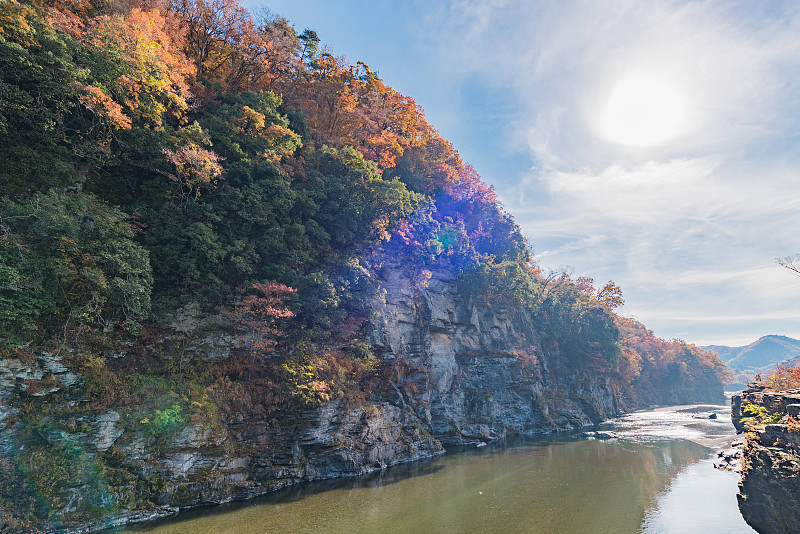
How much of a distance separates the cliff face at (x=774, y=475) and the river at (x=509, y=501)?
1303 mm

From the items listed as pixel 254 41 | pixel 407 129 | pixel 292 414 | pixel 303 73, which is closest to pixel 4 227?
pixel 292 414

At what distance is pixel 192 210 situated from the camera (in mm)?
16406

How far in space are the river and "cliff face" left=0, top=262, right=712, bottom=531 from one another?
1142 millimetres

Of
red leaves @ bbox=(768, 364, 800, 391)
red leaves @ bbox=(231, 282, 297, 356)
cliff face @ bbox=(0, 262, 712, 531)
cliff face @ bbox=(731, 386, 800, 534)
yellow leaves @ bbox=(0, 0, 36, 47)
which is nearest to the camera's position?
cliff face @ bbox=(731, 386, 800, 534)

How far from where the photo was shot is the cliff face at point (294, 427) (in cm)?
1063

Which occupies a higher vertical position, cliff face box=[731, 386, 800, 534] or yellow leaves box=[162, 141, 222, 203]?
yellow leaves box=[162, 141, 222, 203]

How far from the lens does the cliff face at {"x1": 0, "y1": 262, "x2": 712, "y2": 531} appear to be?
10633 mm

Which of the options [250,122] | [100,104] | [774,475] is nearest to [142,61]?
[100,104]

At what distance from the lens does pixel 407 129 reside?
28.6 metres

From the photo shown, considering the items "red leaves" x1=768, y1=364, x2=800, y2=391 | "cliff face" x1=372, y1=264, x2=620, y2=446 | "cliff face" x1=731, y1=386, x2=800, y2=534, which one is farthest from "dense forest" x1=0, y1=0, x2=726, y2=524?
"red leaves" x1=768, y1=364, x2=800, y2=391

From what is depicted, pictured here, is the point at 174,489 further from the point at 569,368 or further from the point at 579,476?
the point at 569,368

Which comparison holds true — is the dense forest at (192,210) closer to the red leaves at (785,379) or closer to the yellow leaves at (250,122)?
the yellow leaves at (250,122)

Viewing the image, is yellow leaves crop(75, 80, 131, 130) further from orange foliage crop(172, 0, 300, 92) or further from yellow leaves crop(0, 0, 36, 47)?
orange foliage crop(172, 0, 300, 92)

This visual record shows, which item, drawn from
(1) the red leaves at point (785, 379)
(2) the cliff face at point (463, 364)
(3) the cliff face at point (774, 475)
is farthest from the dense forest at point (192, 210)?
(1) the red leaves at point (785, 379)
